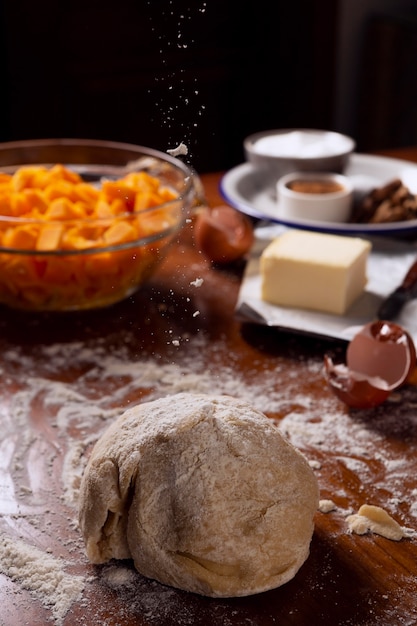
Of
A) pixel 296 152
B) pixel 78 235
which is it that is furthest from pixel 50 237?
pixel 296 152

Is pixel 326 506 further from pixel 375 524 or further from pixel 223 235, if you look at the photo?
pixel 223 235

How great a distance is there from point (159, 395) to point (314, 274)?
1.15 feet

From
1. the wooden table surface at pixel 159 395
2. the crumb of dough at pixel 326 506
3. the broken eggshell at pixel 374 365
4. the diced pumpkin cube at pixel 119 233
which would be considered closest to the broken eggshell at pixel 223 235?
the wooden table surface at pixel 159 395

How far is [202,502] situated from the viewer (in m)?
0.79

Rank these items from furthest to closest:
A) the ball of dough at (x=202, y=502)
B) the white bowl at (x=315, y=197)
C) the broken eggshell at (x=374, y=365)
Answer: the white bowl at (x=315, y=197), the broken eggshell at (x=374, y=365), the ball of dough at (x=202, y=502)

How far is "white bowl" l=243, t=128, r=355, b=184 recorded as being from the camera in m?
1.81

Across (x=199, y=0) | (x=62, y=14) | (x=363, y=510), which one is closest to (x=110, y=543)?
(x=363, y=510)

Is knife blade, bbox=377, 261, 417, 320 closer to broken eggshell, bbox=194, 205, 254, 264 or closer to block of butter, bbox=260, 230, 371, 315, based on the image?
block of butter, bbox=260, 230, 371, 315

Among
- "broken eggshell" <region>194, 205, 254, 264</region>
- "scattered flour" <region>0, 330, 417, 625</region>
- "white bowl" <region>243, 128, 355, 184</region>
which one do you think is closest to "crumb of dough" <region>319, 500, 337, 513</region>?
"scattered flour" <region>0, 330, 417, 625</region>

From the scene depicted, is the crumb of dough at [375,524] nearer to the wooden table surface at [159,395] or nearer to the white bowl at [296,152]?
the wooden table surface at [159,395]

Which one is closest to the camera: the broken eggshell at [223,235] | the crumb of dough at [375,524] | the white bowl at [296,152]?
the crumb of dough at [375,524]

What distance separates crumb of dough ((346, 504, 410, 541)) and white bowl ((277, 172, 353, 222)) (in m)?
0.85

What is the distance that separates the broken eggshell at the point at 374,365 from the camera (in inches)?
44.2

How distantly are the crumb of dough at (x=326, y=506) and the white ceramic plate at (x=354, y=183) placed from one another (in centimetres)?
72
